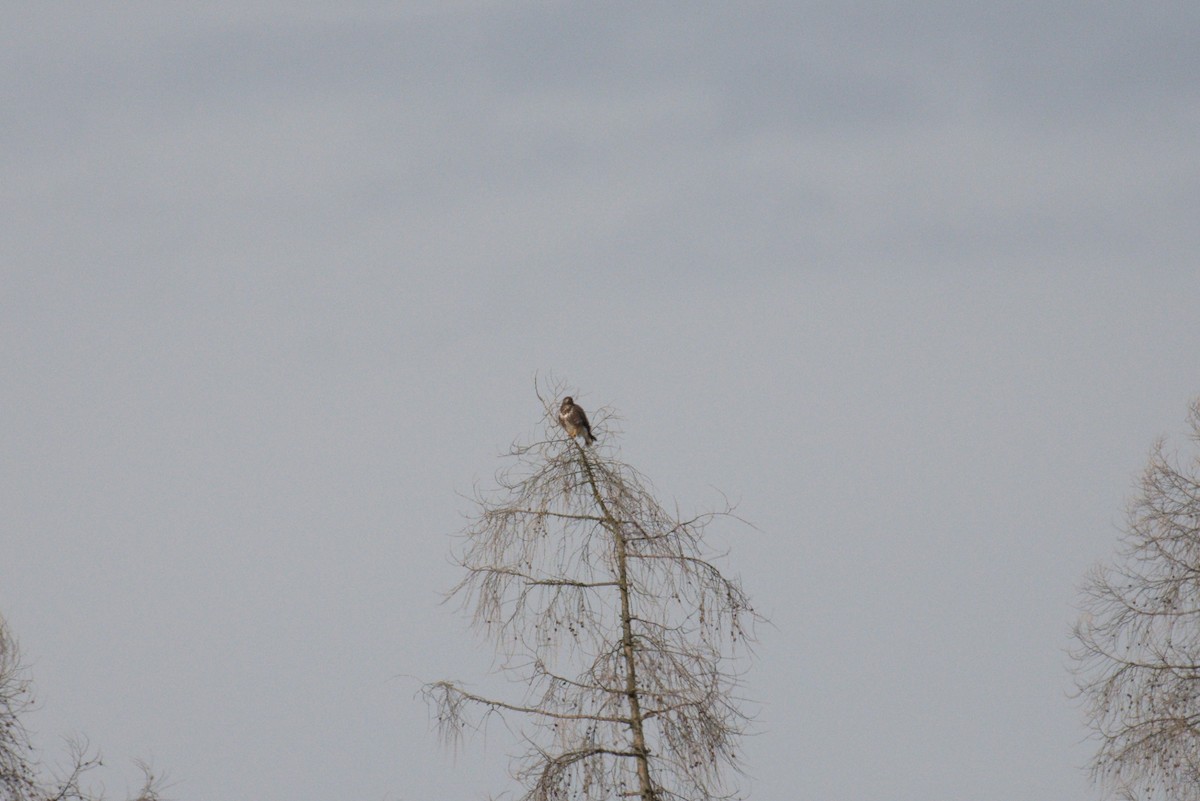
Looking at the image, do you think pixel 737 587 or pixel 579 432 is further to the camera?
pixel 579 432

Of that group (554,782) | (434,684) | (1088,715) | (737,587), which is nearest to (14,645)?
(434,684)

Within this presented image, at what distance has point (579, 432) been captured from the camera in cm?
1224

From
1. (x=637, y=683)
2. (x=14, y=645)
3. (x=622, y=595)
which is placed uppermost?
(x=14, y=645)

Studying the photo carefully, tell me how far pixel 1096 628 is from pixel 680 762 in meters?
6.90

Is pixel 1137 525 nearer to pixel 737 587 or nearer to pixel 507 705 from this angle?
pixel 737 587

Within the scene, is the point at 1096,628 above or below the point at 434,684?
above

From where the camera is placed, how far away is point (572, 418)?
12.1 m

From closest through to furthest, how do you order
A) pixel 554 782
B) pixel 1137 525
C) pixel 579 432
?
1. pixel 554 782
2. pixel 579 432
3. pixel 1137 525

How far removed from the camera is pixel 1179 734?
45.8 ft

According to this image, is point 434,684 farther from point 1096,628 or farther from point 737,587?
point 1096,628

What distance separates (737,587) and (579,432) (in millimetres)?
2123

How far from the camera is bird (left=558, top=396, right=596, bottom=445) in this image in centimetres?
1194

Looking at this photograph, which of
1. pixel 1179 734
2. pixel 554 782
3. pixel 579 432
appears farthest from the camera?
pixel 1179 734

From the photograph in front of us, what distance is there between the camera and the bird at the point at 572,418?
1194cm
